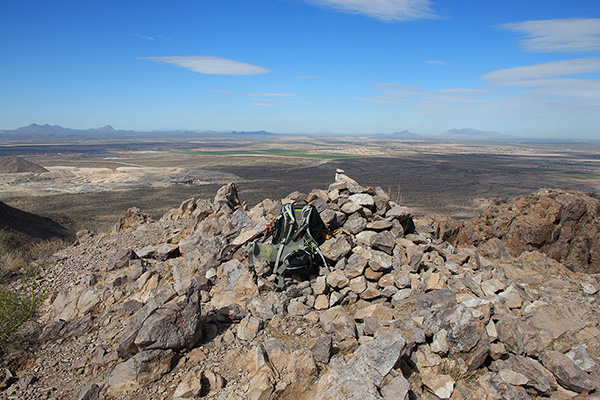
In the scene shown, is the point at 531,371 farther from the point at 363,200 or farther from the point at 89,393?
the point at 89,393

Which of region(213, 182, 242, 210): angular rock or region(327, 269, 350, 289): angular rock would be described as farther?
region(213, 182, 242, 210): angular rock

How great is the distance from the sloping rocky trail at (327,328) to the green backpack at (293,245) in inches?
10.8

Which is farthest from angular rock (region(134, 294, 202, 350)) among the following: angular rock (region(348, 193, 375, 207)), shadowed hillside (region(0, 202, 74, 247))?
shadowed hillside (region(0, 202, 74, 247))

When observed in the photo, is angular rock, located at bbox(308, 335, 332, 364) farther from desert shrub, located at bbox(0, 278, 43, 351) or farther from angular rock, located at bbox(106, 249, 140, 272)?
angular rock, located at bbox(106, 249, 140, 272)

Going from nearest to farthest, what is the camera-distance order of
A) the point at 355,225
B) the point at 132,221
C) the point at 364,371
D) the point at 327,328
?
the point at 364,371 < the point at 327,328 < the point at 355,225 < the point at 132,221

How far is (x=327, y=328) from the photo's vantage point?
5891 millimetres

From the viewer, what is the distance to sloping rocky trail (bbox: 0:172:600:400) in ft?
15.4

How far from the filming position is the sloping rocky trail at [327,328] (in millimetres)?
4695

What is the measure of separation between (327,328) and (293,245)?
78.9 inches

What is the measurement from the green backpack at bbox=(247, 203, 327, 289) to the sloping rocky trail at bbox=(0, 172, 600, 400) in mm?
274

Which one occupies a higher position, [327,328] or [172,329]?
[172,329]

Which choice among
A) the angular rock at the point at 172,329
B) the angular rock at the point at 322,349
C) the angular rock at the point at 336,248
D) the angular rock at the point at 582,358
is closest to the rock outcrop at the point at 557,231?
the angular rock at the point at 582,358

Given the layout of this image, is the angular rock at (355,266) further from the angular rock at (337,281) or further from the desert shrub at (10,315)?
the desert shrub at (10,315)

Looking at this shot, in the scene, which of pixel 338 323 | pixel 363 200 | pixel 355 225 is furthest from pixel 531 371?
pixel 363 200
